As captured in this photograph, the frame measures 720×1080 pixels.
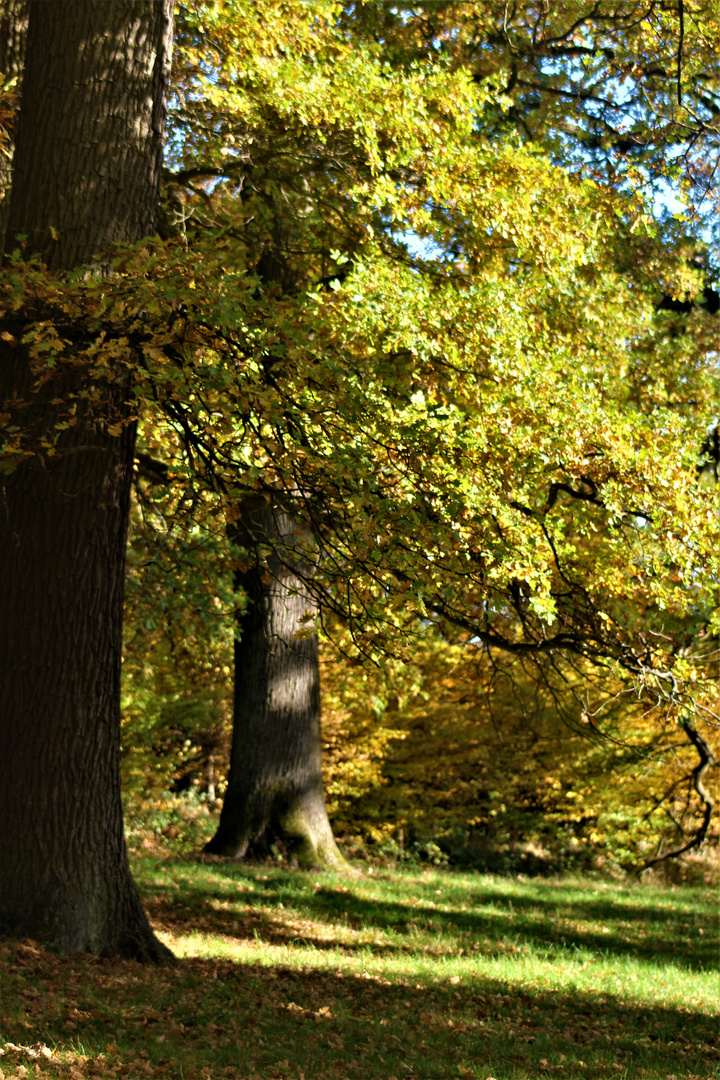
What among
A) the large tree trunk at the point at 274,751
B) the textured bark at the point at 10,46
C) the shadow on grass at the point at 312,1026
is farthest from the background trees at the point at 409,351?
the large tree trunk at the point at 274,751

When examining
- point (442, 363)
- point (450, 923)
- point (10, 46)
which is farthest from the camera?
point (450, 923)

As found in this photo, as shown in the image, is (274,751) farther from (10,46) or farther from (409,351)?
(10,46)

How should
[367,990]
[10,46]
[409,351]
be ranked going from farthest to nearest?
[409,351] < [10,46] < [367,990]

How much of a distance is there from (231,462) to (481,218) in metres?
3.85

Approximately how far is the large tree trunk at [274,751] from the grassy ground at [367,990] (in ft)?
2.26

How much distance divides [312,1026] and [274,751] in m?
6.03

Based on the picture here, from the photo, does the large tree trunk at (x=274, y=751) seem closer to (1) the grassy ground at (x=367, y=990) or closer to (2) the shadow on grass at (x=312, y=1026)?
(1) the grassy ground at (x=367, y=990)

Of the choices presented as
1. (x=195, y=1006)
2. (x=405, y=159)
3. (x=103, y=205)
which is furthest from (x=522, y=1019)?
(x=405, y=159)

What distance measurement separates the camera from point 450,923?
9.71 m

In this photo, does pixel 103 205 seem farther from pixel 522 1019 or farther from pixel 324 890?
pixel 324 890

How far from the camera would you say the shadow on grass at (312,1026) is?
464 cm

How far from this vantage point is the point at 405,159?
8086 mm

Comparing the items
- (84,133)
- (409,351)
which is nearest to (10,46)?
(84,133)

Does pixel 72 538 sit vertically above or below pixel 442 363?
below
